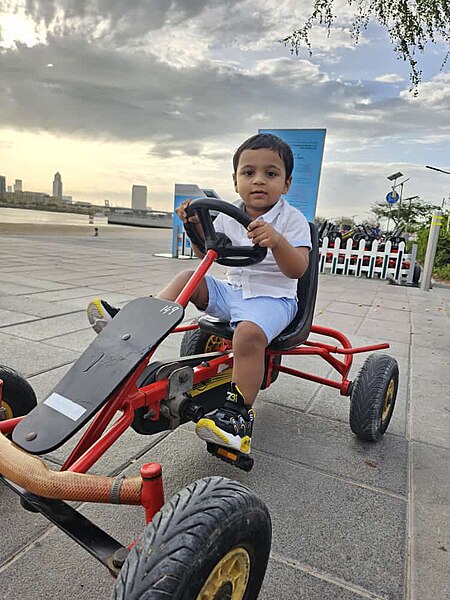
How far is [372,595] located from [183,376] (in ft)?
2.82

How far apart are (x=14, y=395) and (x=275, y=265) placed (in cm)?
119

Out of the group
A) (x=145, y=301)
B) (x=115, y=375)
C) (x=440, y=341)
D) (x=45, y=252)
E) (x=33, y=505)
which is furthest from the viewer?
(x=45, y=252)

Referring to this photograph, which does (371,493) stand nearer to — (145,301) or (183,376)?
(183,376)

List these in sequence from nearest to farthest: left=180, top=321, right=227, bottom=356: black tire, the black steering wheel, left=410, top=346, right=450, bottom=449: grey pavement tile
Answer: the black steering wheel, left=410, top=346, right=450, bottom=449: grey pavement tile, left=180, top=321, right=227, bottom=356: black tire

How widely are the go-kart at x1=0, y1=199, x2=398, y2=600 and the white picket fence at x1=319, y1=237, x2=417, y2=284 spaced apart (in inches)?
316

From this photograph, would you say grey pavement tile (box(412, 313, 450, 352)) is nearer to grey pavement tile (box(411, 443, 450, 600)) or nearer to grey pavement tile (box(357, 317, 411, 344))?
grey pavement tile (box(357, 317, 411, 344))

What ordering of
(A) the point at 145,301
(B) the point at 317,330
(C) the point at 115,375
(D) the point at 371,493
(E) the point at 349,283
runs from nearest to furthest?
(C) the point at 115,375 < (A) the point at 145,301 < (D) the point at 371,493 < (B) the point at 317,330 < (E) the point at 349,283

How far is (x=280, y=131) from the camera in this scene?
29.2 ft

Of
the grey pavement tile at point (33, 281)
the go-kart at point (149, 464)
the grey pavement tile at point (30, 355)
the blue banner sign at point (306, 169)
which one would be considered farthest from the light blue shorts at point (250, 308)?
the blue banner sign at point (306, 169)

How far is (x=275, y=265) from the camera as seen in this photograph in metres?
2.12

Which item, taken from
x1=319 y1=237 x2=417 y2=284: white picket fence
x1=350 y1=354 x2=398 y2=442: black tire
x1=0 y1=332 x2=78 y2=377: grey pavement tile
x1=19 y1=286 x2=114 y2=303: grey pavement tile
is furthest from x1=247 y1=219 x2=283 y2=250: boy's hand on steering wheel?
x1=319 y1=237 x2=417 y2=284: white picket fence

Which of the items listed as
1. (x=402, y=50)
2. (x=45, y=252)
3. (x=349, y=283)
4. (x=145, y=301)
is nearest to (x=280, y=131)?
(x=349, y=283)

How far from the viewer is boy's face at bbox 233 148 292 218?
196cm

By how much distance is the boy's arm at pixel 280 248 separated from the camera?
1673mm
